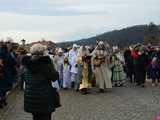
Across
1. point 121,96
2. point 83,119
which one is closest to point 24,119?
point 83,119

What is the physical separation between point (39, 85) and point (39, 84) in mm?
18

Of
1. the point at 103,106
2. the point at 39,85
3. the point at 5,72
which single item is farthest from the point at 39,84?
the point at 103,106

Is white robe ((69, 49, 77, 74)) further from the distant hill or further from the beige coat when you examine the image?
the distant hill

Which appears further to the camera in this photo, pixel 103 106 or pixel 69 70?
pixel 69 70

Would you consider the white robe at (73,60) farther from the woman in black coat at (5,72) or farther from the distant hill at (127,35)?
the distant hill at (127,35)

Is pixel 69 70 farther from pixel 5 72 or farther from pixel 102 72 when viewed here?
pixel 5 72

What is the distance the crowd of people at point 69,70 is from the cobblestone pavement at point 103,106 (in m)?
0.70

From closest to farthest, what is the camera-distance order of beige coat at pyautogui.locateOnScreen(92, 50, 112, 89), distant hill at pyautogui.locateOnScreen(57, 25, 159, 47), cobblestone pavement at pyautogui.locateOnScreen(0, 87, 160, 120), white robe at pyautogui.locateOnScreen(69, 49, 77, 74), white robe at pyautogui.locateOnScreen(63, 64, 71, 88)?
cobblestone pavement at pyautogui.locateOnScreen(0, 87, 160, 120)
beige coat at pyautogui.locateOnScreen(92, 50, 112, 89)
white robe at pyautogui.locateOnScreen(69, 49, 77, 74)
white robe at pyautogui.locateOnScreen(63, 64, 71, 88)
distant hill at pyautogui.locateOnScreen(57, 25, 159, 47)

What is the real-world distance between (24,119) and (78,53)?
9.35 metres

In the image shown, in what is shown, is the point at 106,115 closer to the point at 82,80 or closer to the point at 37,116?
the point at 37,116

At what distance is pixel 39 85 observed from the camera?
10.9 meters

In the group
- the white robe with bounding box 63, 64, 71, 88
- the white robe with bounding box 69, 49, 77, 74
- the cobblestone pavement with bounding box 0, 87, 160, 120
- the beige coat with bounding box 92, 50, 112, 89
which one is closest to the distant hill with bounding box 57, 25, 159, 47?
the white robe with bounding box 63, 64, 71, 88

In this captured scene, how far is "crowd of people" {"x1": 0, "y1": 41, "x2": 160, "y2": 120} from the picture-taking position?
1089 cm

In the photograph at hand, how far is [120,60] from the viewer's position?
2745 centimetres
